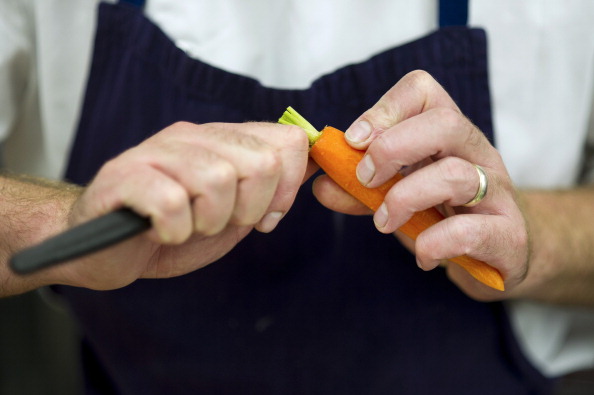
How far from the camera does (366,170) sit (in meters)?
0.55

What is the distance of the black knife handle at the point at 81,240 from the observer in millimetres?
386

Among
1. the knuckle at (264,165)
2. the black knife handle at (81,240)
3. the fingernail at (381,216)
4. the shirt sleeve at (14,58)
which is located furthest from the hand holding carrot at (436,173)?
the shirt sleeve at (14,58)

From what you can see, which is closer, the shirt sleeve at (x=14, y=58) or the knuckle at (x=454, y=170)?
the knuckle at (x=454, y=170)

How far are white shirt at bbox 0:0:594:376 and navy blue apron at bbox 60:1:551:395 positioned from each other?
4cm

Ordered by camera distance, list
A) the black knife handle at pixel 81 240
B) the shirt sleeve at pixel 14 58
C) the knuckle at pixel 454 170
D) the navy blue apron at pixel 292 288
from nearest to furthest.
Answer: the black knife handle at pixel 81 240 < the knuckle at pixel 454 170 < the navy blue apron at pixel 292 288 < the shirt sleeve at pixel 14 58

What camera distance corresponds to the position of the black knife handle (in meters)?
0.39

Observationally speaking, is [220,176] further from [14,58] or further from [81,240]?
[14,58]

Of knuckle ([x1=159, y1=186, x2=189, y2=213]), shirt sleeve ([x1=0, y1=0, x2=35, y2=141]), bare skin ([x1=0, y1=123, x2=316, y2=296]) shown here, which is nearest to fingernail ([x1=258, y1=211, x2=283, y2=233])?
bare skin ([x1=0, y1=123, x2=316, y2=296])

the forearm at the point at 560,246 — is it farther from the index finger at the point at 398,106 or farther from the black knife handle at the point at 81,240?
the black knife handle at the point at 81,240

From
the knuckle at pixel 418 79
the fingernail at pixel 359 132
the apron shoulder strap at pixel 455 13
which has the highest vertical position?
the apron shoulder strap at pixel 455 13

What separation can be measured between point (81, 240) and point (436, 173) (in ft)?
0.99

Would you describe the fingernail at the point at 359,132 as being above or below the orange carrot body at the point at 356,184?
Result: above

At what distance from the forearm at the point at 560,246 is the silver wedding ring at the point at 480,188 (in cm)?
15

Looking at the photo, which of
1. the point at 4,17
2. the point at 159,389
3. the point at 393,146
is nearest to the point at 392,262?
the point at 393,146
